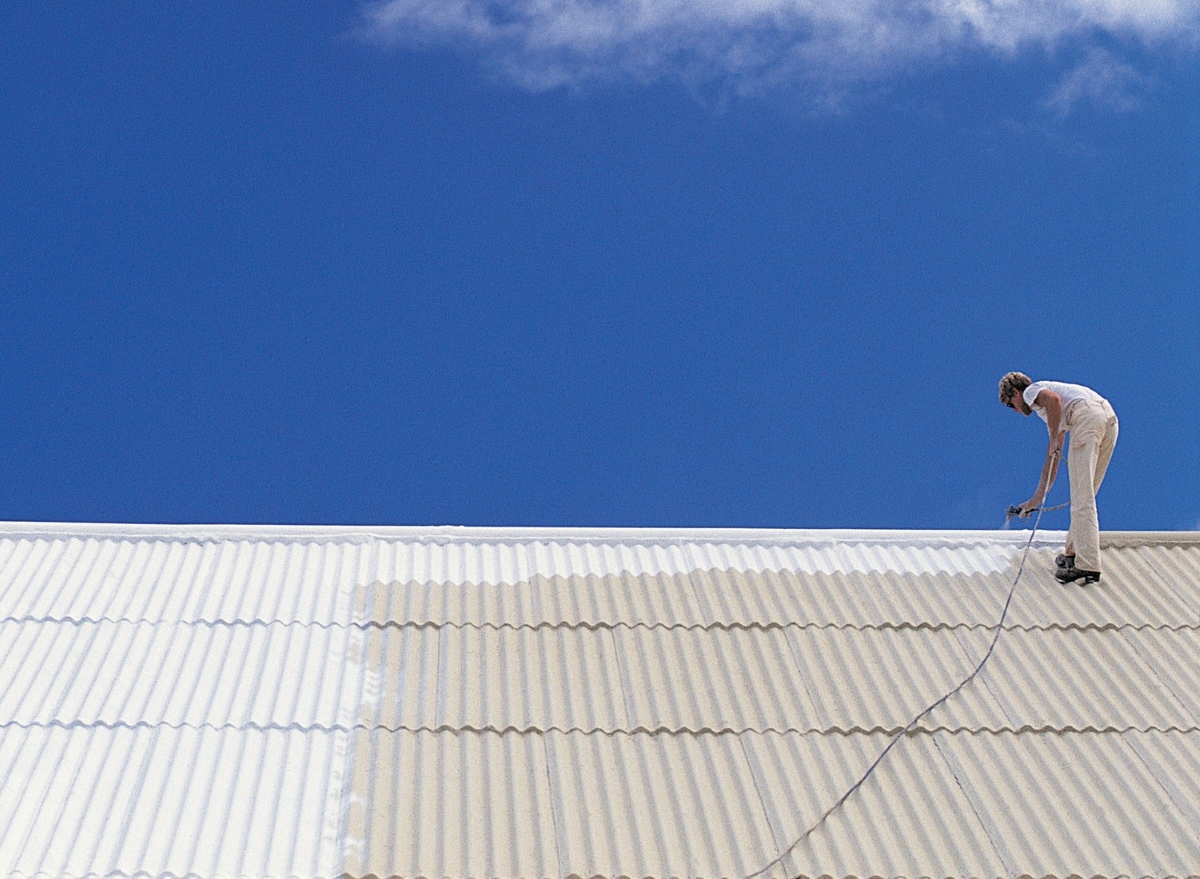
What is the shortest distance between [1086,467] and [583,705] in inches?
142

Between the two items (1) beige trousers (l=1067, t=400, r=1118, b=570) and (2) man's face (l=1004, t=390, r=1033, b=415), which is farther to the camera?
(2) man's face (l=1004, t=390, r=1033, b=415)

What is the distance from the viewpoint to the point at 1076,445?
761 cm

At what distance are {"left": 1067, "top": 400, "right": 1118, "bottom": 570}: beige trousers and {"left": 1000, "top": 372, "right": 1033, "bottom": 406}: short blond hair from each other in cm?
34

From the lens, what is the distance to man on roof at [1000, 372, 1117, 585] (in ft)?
24.4

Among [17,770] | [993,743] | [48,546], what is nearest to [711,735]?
[993,743]

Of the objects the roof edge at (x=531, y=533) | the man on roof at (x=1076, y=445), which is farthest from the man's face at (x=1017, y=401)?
the roof edge at (x=531, y=533)

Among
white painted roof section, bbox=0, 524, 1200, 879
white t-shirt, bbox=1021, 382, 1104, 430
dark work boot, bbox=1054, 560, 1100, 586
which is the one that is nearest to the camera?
white painted roof section, bbox=0, 524, 1200, 879

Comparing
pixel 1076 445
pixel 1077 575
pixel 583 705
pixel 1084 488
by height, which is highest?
pixel 1076 445

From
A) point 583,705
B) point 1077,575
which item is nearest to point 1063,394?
point 1077,575

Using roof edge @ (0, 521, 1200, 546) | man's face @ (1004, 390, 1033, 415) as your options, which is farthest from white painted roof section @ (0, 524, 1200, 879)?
man's face @ (1004, 390, 1033, 415)

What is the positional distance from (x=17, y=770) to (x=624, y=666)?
2.74 metres

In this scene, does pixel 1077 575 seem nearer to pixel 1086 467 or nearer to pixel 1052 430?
pixel 1086 467

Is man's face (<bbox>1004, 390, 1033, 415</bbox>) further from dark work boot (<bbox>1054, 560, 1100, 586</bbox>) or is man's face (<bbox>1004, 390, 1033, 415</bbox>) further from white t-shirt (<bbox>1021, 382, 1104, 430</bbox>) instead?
dark work boot (<bbox>1054, 560, 1100, 586</bbox>)

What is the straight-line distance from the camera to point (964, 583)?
24.3 feet
